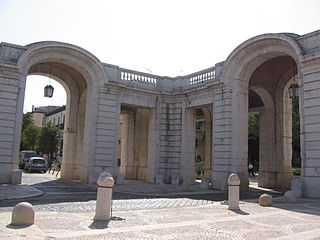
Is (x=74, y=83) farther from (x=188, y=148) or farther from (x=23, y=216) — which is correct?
(x=23, y=216)

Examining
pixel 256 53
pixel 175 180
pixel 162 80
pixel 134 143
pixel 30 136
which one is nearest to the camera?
pixel 256 53

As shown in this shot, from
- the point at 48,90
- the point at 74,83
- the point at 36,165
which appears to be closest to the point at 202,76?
the point at 74,83

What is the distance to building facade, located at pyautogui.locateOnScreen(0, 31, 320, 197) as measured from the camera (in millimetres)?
14709

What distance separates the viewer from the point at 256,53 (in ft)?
54.7

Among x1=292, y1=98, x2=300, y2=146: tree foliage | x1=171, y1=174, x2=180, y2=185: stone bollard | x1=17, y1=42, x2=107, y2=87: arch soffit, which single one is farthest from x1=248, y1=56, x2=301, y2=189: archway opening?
x1=292, y1=98, x2=300, y2=146: tree foliage

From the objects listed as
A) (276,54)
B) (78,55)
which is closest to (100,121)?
(78,55)

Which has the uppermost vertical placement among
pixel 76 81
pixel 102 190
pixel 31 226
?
pixel 76 81

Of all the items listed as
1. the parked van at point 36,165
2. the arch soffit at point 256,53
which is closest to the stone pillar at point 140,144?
the arch soffit at point 256,53

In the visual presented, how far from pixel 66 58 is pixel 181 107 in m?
7.83

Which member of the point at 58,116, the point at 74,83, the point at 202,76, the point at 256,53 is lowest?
the point at 74,83

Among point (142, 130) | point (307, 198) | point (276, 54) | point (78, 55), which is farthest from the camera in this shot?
point (142, 130)

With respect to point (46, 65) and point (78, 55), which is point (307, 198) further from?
point (46, 65)

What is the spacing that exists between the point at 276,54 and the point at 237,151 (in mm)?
5377

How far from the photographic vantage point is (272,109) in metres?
20.6
